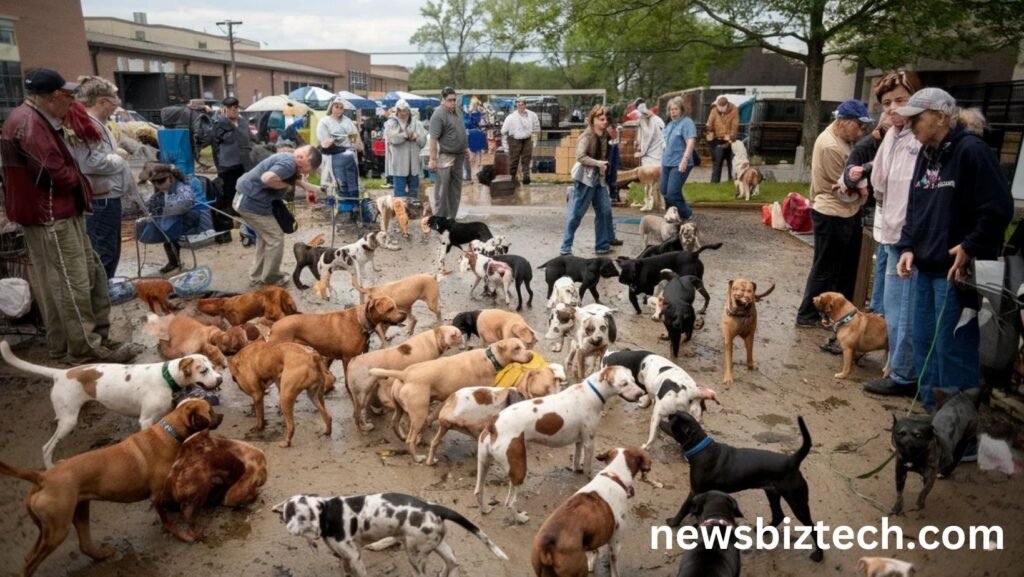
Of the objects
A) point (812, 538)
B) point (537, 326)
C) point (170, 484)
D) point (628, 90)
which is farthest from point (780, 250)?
point (628, 90)

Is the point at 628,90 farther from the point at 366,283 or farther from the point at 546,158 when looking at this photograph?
the point at 366,283

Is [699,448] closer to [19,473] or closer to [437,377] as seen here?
[437,377]

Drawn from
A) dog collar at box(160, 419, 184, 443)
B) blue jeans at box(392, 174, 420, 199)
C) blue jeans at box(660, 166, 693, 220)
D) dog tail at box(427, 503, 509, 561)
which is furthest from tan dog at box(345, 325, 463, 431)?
blue jeans at box(392, 174, 420, 199)

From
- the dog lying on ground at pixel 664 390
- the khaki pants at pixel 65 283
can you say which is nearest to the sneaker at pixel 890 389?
the dog lying on ground at pixel 664 390

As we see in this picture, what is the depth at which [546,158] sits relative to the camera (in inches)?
773

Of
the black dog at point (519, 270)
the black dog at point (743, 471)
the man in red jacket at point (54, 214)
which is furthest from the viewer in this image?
the black dog at point (519, 270)

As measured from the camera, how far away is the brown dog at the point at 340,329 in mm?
5336

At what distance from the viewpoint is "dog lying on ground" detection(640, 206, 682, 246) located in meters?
9.51

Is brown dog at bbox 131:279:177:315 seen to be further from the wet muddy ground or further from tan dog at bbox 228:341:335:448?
tan dog at bbox 228:341:335:448

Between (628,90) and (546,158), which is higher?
(628,90)

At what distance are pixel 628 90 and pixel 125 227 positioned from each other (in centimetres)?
5145

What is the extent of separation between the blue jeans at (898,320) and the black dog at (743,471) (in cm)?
222

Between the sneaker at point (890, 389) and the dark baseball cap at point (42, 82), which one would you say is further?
the sneaker at point (890, 389)

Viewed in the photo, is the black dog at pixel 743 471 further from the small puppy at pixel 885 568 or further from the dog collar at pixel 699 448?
the small puppy at pixel 885 568
